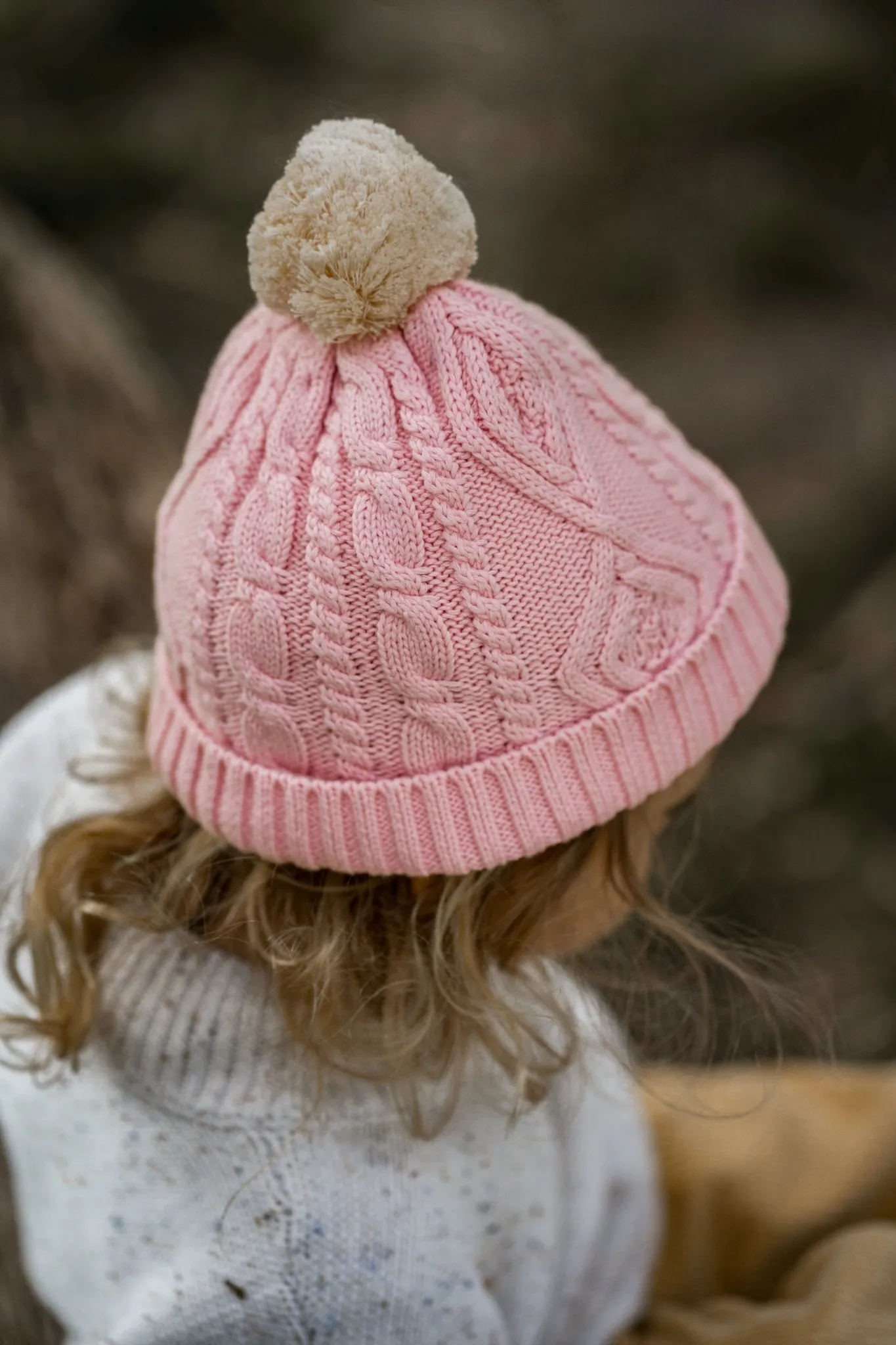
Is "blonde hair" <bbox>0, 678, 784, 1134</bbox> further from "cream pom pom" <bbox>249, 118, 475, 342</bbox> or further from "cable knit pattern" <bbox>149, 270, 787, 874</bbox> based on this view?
"cream pom pom" <bbox>249, 118, 475, 342</bbox>

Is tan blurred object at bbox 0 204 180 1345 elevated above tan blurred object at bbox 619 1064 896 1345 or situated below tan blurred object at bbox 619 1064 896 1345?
above

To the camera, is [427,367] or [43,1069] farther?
[43,1069]

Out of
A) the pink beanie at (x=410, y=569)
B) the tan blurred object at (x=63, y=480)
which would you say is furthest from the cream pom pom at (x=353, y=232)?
the tan blurred object at (x=63, y=480)

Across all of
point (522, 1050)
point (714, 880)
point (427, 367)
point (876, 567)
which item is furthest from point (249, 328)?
point (876, 567)

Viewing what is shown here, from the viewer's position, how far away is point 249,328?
2.73ft

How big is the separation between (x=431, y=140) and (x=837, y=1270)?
9.35 ft

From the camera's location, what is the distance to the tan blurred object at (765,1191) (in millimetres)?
1115

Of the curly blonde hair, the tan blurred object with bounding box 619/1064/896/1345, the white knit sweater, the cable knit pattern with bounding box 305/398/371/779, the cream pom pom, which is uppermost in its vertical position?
the cream pom pom

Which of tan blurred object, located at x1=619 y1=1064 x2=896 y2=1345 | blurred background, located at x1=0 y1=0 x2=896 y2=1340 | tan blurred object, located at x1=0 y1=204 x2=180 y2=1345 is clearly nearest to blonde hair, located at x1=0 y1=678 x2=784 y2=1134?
tan blurred object, located at x1=619 y1=1064 x2=896 y2=1345

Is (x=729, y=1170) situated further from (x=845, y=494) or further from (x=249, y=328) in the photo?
(x=845, y=494)

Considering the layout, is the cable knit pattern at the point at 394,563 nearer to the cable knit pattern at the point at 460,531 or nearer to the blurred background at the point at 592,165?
the cable knit pattern at the point at 460,531

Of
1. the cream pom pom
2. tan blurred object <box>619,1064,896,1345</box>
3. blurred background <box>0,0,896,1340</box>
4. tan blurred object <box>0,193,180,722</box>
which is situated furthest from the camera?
blurred background <box>0,0,896,1340</box>

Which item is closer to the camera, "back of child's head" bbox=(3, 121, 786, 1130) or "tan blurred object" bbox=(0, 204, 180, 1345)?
"back of child's head" bbox=(3, 121, 786, 1130)

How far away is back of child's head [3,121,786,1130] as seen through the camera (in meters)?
0.73
